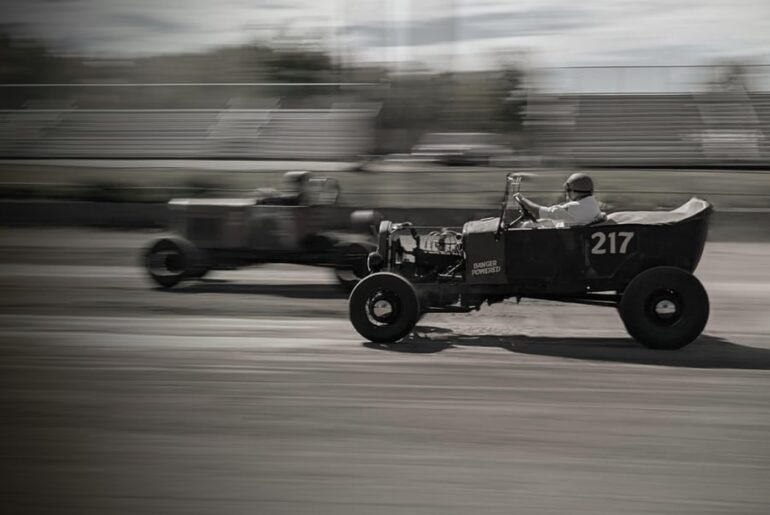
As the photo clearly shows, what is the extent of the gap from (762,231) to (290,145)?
1004cm

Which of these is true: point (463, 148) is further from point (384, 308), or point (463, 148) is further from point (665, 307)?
point (665, 307)

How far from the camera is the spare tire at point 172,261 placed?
1194 cm

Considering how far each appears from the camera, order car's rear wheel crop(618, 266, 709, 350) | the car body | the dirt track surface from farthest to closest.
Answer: the car body, car's rear wheel crop(618, 266, 709, 350), the dirt track surface

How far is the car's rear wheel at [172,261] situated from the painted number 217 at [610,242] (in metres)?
5.53

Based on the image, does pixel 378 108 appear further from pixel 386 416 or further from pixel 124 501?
pixel 124 501

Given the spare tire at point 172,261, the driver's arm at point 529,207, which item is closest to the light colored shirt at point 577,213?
the driver's arm at point 529,207

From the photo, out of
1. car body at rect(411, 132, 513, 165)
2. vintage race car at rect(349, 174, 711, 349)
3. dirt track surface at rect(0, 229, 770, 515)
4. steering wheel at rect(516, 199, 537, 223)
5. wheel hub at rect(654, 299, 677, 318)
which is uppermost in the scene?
car body at rect(411, 132, 513, 165)

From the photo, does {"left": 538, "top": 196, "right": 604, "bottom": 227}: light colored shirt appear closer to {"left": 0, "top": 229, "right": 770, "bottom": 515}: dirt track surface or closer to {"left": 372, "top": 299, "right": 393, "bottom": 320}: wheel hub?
{"left": 0, "top": 229, "right": 770, "bottom": 515}: dirt track surface

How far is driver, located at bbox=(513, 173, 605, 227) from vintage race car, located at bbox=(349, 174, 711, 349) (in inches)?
3.0

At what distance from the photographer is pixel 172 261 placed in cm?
1205

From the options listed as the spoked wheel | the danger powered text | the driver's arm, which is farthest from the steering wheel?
the spoked wheel

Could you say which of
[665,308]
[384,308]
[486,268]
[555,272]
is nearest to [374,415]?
[384,308]

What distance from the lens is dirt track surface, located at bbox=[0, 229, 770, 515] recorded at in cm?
463

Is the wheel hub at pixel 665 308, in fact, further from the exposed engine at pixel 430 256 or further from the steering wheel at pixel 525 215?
the exposed engine at pixel 430 256
